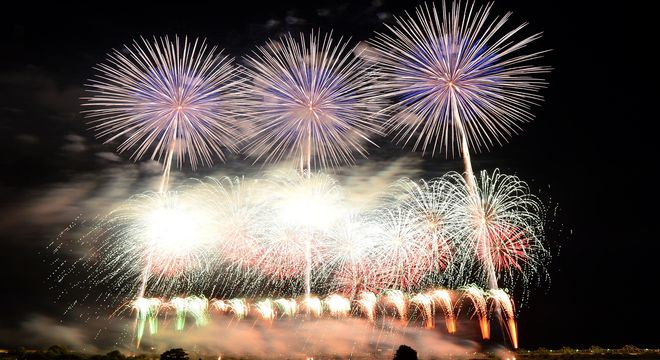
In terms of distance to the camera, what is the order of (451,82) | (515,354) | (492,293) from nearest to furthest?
(451,82) → (492,293) → (515,354)

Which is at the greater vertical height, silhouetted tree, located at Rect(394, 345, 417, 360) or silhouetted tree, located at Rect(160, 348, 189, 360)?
silhouetted tree, located at Rect(394, 345, 417, 360)

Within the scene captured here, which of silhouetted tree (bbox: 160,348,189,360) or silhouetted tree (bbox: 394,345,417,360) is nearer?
silhouetted tree (bbox: 394,345,417,360)

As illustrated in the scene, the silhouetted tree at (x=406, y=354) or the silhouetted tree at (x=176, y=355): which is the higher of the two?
the silhouetted tree at (x=406, y=354)

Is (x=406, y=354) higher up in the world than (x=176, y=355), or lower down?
higher up

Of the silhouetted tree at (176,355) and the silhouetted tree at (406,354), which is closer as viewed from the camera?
the silhouetted tree at (406,354)

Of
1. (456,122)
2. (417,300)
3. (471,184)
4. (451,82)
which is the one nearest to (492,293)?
(417,300)

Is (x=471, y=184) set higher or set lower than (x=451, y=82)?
lower

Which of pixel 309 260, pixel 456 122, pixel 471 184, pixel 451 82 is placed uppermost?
pixel 451 82

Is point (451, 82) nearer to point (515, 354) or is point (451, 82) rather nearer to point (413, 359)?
point (413, 359)

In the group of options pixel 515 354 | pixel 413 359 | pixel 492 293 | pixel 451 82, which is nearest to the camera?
pixel 413 359

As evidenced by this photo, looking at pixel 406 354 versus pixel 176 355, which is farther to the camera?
pixel 176 355

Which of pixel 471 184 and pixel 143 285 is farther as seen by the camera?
pixel 143 285
